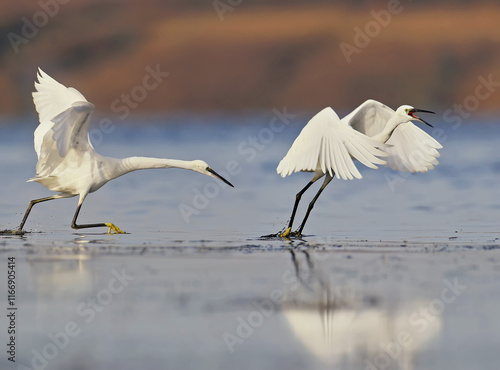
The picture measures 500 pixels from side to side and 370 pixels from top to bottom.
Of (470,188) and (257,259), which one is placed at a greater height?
(470,188)

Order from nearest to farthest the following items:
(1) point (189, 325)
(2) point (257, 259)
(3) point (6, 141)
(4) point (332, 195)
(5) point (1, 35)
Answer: (1) point (189, 325)
(2) point (257, 259)
(4) point (332, 195)
(3) point (6, 141)
(5) point (1, 35)

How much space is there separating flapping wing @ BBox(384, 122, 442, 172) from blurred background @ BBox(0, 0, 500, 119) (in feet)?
101

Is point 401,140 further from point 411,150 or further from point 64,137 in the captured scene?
point 64,137

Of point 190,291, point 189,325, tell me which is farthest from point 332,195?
point 189,325

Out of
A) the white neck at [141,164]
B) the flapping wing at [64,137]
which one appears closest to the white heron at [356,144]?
the white neck at [141,164]

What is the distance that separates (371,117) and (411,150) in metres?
0.87

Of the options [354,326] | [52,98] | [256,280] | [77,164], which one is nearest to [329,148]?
[77,164]

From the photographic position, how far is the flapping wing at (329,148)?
13047mm

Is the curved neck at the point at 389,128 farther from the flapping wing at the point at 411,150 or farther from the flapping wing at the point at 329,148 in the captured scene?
the flapping wing at the point at 329,148

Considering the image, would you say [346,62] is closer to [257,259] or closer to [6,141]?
[6,141]

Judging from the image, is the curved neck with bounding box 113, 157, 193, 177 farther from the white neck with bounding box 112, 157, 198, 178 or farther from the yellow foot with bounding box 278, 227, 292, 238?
the yellow foot with bounding box 278, 227, 292, 238

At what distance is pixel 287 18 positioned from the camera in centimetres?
5456

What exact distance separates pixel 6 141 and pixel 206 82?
19.0 m

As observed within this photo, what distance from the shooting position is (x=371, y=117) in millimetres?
15727
